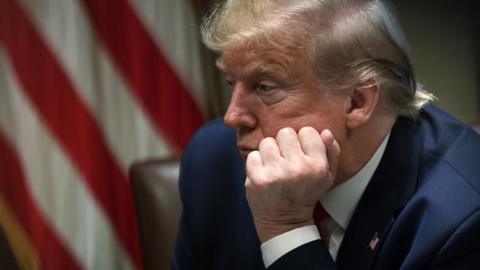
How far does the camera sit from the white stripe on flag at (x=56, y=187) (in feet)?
5.54

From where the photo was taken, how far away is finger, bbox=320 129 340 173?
3.20 feet

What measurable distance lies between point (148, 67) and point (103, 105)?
0.62 feet

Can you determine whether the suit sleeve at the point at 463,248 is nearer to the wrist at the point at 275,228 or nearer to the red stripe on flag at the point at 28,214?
the wrist at the point at 275,228

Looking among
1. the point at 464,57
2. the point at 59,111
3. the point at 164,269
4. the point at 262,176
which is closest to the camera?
the point at 262,176

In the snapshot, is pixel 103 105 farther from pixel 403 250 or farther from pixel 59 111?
pixel 403 250

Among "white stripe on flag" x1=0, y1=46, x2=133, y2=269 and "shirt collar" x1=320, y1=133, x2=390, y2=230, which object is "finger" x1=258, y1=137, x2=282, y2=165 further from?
"white stripe on flag" x1=0, y1=46, x2=133, y2=269

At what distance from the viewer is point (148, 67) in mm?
1842

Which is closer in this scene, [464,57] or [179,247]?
[179,247]

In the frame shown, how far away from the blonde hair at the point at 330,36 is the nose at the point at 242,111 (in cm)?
8

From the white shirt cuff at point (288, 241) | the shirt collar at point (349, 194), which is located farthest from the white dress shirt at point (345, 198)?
the white shirt cuff at point (288, 241)

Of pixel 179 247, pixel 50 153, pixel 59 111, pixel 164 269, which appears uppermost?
pixel 59 111

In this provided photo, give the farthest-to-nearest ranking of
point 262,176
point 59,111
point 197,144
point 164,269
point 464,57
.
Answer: point 464,57, point 59,111, point 164,269, point 197,144, point 262,176

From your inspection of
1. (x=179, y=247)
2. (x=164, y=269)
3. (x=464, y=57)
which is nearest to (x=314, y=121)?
(x=179, y=247)

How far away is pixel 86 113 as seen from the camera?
1778mm
